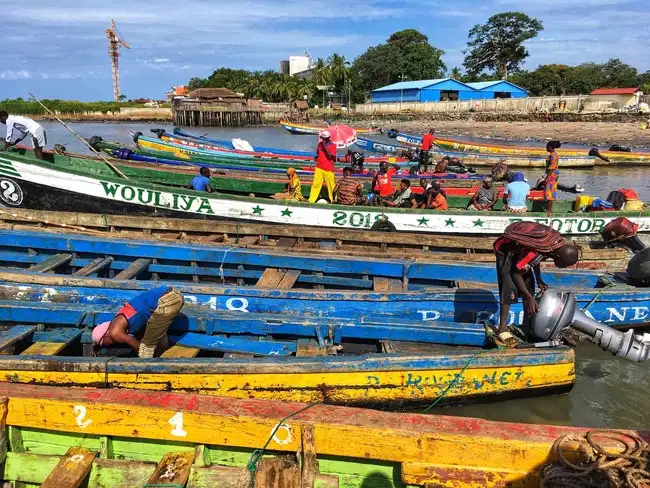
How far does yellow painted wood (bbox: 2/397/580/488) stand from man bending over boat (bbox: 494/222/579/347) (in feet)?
5.57

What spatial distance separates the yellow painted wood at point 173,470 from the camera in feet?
9.51

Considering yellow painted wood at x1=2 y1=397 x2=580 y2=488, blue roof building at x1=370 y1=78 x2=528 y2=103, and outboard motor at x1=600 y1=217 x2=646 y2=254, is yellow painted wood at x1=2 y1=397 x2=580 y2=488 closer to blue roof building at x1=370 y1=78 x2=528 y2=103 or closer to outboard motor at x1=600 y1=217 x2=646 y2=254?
outboard motor at x1=600 y1=217 x2=646 y2=254

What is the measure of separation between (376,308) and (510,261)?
1.49 metres

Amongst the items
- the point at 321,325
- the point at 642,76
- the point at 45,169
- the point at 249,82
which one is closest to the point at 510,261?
the point at 321,325

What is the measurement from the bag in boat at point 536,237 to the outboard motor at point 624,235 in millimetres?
4338

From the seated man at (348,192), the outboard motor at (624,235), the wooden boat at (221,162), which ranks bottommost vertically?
the outboard motor at (624,235)

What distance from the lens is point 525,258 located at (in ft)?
14.0

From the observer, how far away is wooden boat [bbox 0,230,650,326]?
17.4ft

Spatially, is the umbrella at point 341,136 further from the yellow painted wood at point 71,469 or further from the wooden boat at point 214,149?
the yellow painted wood at point 71,469

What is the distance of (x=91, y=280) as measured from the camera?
5.38 metres

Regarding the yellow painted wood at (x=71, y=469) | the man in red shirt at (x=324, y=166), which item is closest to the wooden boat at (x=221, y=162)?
the man in red shirt at (x=324, y=166)

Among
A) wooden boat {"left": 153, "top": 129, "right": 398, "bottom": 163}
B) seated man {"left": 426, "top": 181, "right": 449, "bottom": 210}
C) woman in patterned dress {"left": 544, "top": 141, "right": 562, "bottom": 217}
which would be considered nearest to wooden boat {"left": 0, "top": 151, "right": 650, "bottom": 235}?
seated man {"left": 426, "top": 181, "right": 449, "bottom": 210}

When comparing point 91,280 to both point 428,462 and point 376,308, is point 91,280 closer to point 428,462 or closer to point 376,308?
point 376,308

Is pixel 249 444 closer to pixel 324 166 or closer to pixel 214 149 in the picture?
pixel 324 166
